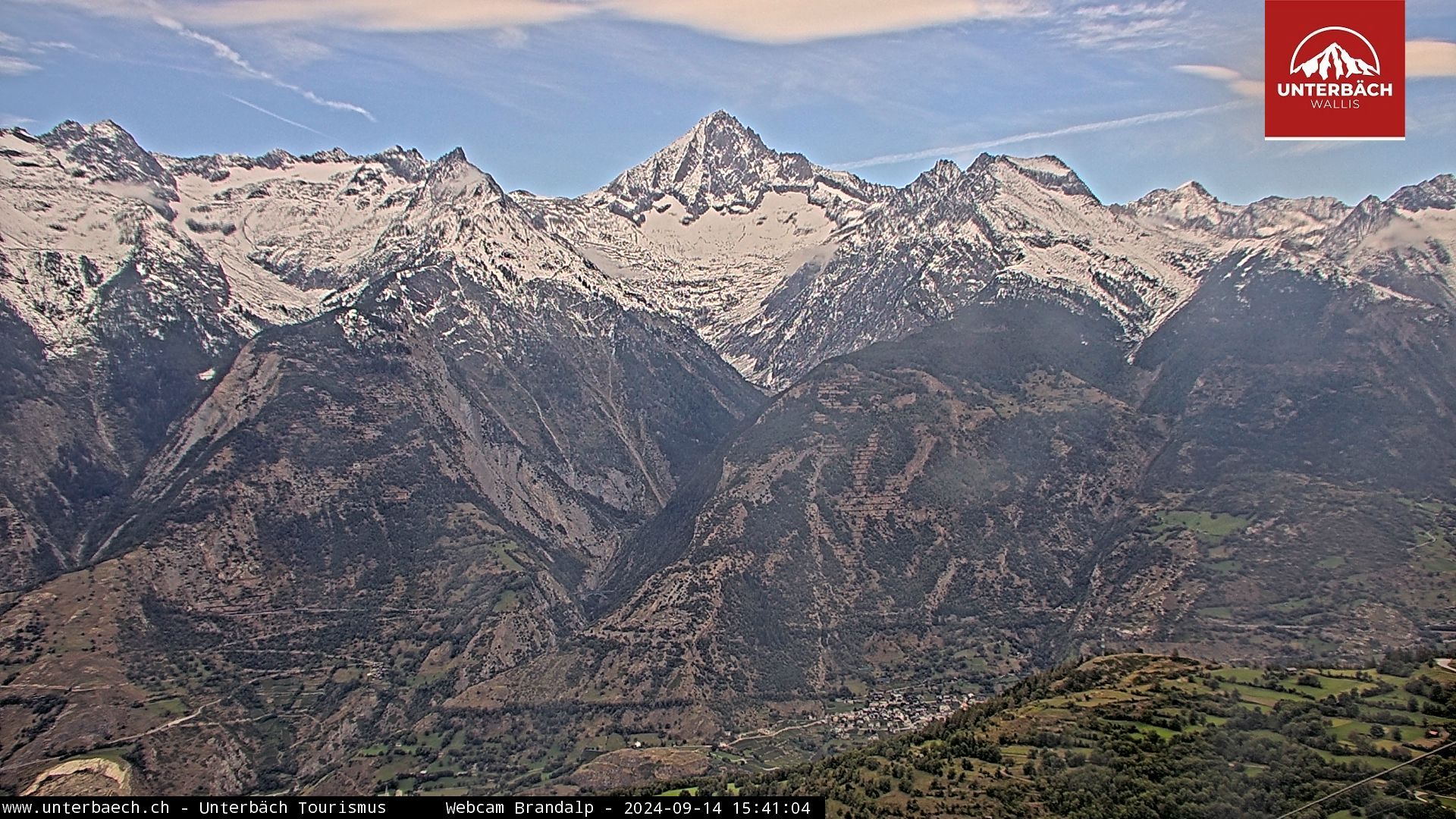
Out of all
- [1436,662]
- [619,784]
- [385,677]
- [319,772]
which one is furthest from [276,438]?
[1436,662]

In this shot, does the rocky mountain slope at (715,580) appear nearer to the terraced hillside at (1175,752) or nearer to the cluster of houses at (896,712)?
the cluster of houses at (896,712)

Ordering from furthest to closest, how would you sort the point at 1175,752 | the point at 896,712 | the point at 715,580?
the point at 715,580 < the point at 896,712 < the point at 1175,752

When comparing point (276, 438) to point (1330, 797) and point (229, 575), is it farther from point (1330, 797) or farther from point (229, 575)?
point (1330, 797)

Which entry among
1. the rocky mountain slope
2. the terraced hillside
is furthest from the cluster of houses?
the terraced hillside

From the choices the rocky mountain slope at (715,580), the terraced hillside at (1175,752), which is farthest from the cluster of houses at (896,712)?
the terraced hillside at (1175,752)

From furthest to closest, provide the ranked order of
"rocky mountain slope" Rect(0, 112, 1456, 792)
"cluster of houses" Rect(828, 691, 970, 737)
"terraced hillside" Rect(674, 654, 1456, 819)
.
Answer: "rocky mountain slope" Rect(0, 112, 1456, 792) → "cluster of houses" Rect(828, 691, 970, 737) → "terraced hillside" Rect(674, 654, 1456, 819)

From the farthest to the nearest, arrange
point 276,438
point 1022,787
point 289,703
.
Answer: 1. point 276,438
2. point 289,703
3. point 1022,787

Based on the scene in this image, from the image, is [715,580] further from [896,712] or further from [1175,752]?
[1175,752]

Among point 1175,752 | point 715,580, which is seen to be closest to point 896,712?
point 715,580

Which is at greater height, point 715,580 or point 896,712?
point 715,580

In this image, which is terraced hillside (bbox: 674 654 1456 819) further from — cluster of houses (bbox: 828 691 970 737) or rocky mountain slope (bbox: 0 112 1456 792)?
rocky mountain slope (bbox: 0 112 1456 792)

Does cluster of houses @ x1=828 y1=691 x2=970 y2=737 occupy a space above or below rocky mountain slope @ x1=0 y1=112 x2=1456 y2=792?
below
